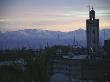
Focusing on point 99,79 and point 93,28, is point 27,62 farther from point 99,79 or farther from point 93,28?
point 93,28

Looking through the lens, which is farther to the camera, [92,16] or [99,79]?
[92,16]

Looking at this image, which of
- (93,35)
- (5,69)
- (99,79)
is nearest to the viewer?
(5,69)

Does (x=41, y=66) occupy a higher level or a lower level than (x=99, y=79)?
higher

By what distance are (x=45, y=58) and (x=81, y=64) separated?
66.0ft

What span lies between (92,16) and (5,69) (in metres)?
33.6

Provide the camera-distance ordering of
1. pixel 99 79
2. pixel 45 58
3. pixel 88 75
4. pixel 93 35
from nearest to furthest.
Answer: pixel 45 58
pixel 99 79
pixel 88 75
pixel 93 35

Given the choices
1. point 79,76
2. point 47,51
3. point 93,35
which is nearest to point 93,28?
point 93,35

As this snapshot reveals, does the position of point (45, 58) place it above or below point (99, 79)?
above

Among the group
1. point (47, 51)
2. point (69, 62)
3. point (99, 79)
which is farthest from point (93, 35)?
point (47, 51)

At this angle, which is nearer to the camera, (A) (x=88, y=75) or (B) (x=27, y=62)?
(B) (x=27, y=62)

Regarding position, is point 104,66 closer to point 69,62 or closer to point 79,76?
point 79,76

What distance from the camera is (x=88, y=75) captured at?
3170 cm

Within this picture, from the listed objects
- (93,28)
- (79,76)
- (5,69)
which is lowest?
(79,76)

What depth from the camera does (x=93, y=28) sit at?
150 ft
